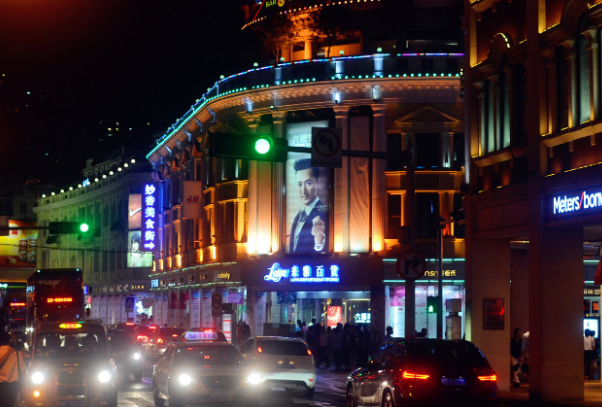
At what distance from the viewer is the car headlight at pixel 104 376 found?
63.1ft

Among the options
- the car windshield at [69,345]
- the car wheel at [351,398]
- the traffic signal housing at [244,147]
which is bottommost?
the car wheel at [351,398]

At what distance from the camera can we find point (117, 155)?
85.1 metres

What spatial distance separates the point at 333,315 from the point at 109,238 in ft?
127

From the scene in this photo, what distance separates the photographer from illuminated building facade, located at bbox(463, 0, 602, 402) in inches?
814

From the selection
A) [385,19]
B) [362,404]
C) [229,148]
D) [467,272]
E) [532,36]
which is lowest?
[362,404]

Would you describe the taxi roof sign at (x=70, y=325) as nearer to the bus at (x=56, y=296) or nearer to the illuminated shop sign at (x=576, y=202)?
the illuminated shop sign at (x=576, y=202)

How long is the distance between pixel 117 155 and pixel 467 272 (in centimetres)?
6397

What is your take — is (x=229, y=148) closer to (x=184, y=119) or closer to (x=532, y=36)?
(x=532, y=36)

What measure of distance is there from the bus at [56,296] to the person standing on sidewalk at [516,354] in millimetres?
20985

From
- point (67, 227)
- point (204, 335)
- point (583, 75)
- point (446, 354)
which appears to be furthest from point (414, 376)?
point (67, 227)

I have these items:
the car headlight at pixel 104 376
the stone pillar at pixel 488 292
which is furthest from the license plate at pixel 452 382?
the stone pillar at pixel 488 292

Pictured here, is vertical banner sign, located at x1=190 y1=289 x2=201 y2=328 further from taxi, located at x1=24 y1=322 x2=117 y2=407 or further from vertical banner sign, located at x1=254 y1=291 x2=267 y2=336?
taxi, located at x1=24 y1=322 x2=117 y2=407

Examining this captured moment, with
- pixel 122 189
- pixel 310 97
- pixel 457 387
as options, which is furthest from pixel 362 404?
pixel 122 189

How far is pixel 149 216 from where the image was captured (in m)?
64.2
